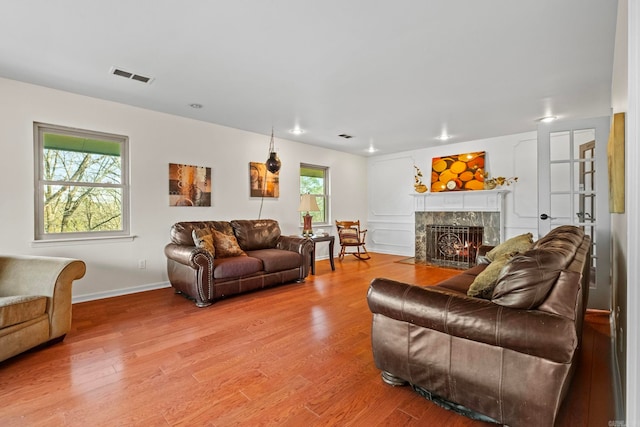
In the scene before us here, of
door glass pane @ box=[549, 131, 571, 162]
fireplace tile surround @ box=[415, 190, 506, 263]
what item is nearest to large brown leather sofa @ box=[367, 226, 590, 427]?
Answer: door glass pane @ box=[549, 131, 571, 162]

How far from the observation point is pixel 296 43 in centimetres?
248

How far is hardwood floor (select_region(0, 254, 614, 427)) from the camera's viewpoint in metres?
1.62

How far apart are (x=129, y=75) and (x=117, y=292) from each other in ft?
8.43

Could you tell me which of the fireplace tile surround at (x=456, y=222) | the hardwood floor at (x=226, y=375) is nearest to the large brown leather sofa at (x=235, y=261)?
the hardwood floor at (x=226, y=375)

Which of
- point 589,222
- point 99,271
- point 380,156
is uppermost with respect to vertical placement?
point 380,156

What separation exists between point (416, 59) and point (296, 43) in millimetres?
1092

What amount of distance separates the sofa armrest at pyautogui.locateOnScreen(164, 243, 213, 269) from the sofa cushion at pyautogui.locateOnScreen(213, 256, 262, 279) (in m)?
0.15

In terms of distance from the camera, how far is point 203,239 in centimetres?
381

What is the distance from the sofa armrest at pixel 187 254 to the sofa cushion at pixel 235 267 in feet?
0.49

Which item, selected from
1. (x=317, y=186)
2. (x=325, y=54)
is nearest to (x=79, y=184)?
(x=325, y=54)

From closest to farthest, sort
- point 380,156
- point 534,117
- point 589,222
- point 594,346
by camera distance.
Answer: point 594,346 → point 589,222 → point 534,117 → point 380,156

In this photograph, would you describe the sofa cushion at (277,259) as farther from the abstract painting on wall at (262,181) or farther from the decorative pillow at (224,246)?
the abstract painting on wall at (262,181)

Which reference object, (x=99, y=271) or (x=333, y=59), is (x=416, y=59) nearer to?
(x=333, y=59)

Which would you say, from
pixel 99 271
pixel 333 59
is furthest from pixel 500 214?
pixel 99 271
